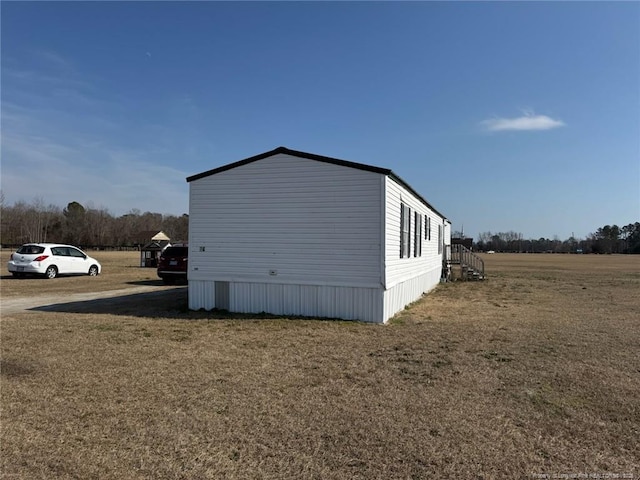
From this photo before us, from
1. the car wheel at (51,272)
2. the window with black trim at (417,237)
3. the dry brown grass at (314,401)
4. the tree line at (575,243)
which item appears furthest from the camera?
the tree line at (575,243)

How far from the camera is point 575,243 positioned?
124188 mm

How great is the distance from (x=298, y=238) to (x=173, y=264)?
8948 mm

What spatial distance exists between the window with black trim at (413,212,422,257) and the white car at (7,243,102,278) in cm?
1494

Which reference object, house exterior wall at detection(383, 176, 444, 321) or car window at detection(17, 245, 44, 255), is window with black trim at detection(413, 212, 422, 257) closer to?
house exterior wall at detection(383, 176, 444, 321)

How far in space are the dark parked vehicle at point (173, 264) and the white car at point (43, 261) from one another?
5.19 m

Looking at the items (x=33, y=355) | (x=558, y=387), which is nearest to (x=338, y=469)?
(x=558, y=387)

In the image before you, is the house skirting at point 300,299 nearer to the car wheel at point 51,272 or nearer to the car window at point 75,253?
the car wheel at point 51,272

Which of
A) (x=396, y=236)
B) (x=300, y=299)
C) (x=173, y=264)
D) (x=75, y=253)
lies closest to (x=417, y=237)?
(x=396, y=236)

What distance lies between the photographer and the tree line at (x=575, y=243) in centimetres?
11150

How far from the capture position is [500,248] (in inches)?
4948

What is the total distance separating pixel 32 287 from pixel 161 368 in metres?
12.7

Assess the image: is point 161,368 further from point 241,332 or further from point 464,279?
point 464,279

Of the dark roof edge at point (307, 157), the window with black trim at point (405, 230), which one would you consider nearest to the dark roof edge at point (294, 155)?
the dark roof edge at point (307, 157)

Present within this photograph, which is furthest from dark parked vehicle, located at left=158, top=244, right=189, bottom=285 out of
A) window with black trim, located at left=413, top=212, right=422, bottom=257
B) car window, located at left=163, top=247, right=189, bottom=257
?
window with black trim, located at left=413, top=212, right=422, bottom=257
